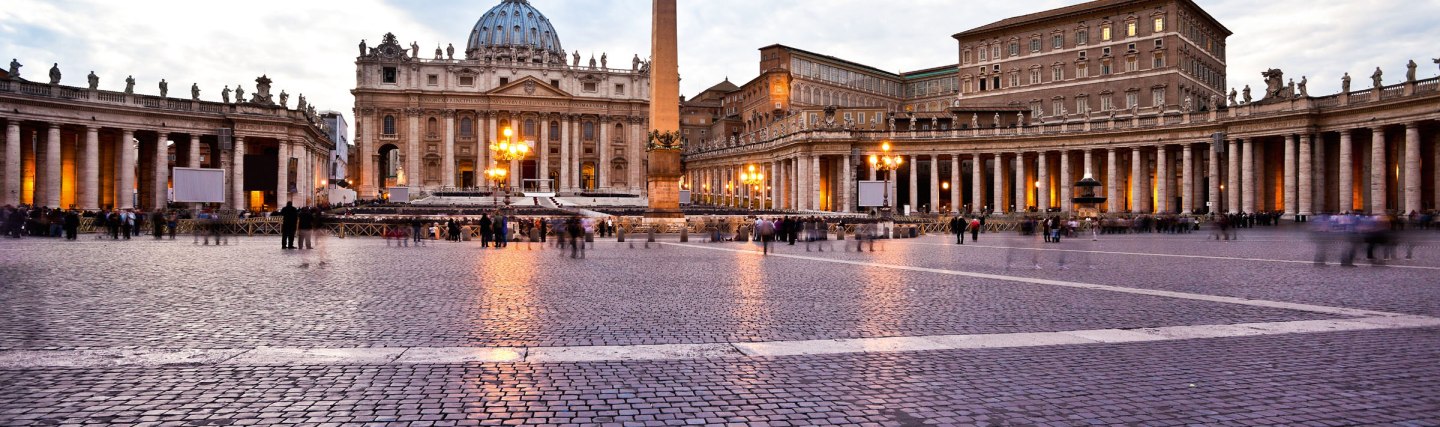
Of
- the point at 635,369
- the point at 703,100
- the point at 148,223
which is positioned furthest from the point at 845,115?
the point at 635,369

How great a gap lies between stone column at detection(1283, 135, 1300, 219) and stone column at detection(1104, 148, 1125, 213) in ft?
37.3

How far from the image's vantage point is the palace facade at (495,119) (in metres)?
96.5

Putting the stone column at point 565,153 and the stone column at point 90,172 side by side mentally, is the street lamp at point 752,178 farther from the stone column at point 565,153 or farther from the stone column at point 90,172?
the stone column at point 90,172

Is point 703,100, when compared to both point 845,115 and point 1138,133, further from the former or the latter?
point 1138,133

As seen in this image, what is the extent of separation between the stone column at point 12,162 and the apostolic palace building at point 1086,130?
3959 centimetres

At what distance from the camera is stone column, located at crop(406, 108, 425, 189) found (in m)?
96.2

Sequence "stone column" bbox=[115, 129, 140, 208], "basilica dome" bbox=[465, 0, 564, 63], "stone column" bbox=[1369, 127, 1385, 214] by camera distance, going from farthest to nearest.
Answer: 1. "basilica dome" bbox=[465, 0, 564, 63]
2. "stone column" bbox=[115, 129, 140, 208]
3. "stone column" bbox=[1369, 127, 1385, 214]

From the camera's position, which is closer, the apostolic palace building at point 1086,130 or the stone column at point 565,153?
the apostolic palace building at point 1086,130

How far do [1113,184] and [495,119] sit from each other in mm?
66474

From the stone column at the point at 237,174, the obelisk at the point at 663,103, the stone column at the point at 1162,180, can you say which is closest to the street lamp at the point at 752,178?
the stone column at the point at 1162,180

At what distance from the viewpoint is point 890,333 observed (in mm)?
8992

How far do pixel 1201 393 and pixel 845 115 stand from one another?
7264cm

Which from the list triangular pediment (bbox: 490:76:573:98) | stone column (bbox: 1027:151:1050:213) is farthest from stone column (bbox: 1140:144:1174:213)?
triangular pediment (bbox: 490:76:573:98)

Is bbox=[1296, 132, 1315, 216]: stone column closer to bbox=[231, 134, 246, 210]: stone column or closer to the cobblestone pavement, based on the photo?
the cobblestone pavement
